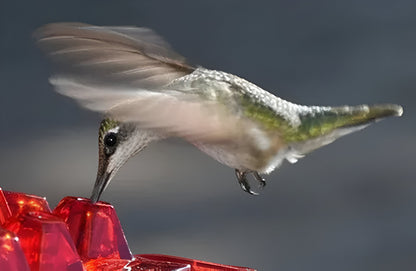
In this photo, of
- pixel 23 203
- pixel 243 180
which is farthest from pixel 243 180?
pixel 23 203

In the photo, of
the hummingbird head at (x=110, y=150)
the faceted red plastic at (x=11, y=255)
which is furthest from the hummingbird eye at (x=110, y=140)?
the faceted red plastic at (x=11, y=255)

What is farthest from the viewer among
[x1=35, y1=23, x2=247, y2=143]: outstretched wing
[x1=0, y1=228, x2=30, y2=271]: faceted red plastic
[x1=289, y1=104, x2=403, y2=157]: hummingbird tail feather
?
[x1=289, y1=104, x2=403, y2=157]: hummingbird tail feather

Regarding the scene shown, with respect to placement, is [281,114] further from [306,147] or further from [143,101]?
[143,101]

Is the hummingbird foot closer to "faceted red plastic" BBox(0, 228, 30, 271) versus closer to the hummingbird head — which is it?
the hummingbird head

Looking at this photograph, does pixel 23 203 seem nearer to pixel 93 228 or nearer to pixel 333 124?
pixel 93 228

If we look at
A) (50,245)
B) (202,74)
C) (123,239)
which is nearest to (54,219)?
(50,245)

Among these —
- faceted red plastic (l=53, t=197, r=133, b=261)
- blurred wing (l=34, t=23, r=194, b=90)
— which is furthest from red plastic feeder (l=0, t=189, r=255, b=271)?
blurred wing (l=34, t=23, r=194, b=90)

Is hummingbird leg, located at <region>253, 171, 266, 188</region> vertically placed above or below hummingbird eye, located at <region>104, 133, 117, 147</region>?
above
